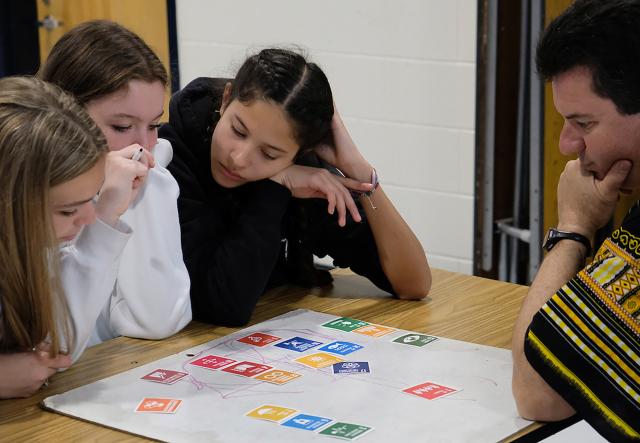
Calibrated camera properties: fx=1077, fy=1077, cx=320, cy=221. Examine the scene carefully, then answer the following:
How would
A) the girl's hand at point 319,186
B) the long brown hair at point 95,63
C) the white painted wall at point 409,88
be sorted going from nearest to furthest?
1. the long brown hair at point 95,63
2. the girl's hand at point 319,186
3. the white painted wall at point 409,88

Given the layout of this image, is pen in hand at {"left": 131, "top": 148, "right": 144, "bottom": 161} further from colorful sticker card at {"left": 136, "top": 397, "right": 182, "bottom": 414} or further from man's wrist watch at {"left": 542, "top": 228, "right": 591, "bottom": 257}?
man's wrist watch at {"left": 542, "top": 228, "right": 591, "bottom": 257}

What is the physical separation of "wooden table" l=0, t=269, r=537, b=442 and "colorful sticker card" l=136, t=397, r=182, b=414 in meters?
0.08

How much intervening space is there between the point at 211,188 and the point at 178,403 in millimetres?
629

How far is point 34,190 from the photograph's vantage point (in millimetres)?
1552

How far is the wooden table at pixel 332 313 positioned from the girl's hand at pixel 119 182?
0.26 m

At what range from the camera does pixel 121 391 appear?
167 centimetres

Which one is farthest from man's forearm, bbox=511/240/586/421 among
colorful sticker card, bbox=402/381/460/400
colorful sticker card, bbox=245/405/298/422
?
colorful sticker card, bbox=245/405/298/422

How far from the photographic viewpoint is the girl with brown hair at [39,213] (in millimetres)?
1555

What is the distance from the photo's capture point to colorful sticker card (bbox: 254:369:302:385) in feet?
5.57

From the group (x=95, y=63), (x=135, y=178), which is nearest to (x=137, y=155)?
(x=135, y=178)

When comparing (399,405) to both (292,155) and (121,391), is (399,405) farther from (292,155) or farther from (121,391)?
(292,155)

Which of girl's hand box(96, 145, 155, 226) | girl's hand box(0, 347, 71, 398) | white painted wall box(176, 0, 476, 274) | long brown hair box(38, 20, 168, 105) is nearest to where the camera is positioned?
girl's hand box(0, 347, 71, 398)

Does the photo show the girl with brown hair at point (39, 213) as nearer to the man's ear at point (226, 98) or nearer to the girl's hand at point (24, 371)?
the girl's hand at point (24, 371)

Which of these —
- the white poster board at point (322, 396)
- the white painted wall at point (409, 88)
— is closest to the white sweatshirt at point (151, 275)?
the white poster board at point (322, 396)
